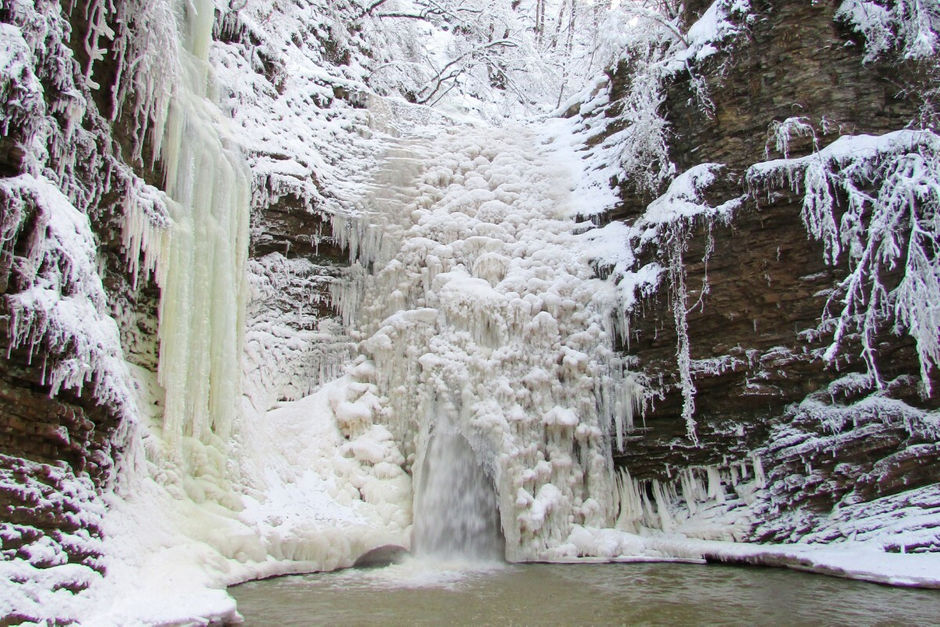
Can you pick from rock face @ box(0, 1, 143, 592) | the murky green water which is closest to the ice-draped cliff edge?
rock face @ box(0, 1, 143, 592)

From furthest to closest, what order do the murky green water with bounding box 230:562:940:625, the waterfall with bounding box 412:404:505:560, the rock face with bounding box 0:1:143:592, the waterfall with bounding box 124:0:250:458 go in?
the waterfall with bounding box 412:404:505:560
the waterfall with bounding box 124:0:250:458
the murky green water with bounding box 230:562:940:625
the rock face with bounding box 0:1:143:592

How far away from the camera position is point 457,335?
916cm

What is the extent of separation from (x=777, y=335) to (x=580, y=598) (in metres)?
4.41

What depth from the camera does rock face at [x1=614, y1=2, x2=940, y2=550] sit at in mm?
7523

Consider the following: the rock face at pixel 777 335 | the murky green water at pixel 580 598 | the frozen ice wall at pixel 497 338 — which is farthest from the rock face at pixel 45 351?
the rock face at pixel 777 335

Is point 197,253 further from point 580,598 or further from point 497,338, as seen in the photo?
point 580,598

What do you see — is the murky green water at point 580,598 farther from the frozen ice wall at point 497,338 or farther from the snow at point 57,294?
the snow at point 57,294

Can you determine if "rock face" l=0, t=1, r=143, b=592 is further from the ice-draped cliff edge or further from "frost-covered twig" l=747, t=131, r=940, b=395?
"frost-covered twig" l=747, t=131, r=940, b=395

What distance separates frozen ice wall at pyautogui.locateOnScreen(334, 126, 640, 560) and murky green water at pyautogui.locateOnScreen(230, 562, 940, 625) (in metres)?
1.36

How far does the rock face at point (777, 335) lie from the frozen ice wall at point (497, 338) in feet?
2.57

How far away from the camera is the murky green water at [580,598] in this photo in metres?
4.95

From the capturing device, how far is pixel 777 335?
27.0ft

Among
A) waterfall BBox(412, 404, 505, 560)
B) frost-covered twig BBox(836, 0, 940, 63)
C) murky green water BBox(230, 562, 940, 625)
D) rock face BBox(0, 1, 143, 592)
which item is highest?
frost-covered twig BBox(836, 0, 940, 63)

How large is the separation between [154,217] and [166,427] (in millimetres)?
2063
